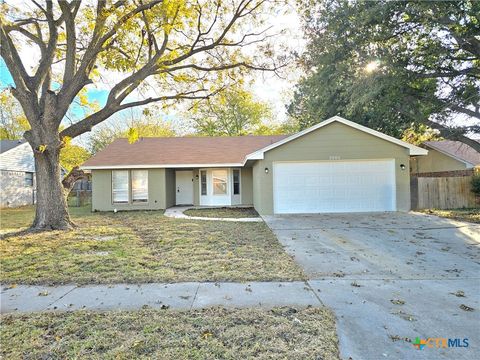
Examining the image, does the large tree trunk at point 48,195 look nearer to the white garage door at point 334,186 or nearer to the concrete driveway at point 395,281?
the concrete driveway at point 395,281

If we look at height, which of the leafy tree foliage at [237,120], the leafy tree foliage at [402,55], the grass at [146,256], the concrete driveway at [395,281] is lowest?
the concrete driveway at [395,281]

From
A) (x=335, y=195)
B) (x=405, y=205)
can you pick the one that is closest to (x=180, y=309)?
(x=335, y=195)

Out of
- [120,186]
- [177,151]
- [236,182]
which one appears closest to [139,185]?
[120,186]

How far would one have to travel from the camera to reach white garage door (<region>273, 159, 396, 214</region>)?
12.5 m

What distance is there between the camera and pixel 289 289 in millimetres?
4344

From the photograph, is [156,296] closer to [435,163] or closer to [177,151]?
[177,151]

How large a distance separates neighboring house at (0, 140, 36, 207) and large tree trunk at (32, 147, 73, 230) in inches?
542

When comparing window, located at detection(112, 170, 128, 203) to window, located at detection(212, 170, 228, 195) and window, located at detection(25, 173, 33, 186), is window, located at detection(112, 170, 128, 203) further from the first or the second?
window, located at detection(25, 173, 33, 186)

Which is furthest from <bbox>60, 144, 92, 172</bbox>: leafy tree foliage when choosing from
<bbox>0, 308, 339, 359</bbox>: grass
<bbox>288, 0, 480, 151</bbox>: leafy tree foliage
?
<bbox>0, 308, 339, 359</bbox>: grass

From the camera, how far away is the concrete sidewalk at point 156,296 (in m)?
3.83

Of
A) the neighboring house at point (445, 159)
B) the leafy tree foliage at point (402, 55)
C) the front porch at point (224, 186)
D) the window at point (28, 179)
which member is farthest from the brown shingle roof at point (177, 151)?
the neighboring house at point (445, 159)

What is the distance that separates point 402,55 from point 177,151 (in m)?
12.0

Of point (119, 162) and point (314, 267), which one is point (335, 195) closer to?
point (314, 267)

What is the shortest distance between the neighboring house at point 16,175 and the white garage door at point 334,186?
19091 mm
